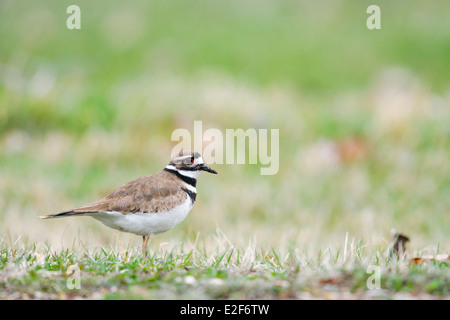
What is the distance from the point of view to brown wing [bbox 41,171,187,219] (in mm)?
5316

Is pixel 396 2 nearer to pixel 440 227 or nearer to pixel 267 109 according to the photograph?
pixel 267 109

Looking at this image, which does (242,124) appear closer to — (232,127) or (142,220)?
(232,127)

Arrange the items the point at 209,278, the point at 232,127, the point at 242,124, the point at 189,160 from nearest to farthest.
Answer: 1. the point at 209,278
2. the point at 189,160
3. the point at 232,127
4. the point at 242,124

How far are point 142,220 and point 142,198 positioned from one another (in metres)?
0.18

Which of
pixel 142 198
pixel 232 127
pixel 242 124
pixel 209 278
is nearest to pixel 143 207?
pixel 142 198

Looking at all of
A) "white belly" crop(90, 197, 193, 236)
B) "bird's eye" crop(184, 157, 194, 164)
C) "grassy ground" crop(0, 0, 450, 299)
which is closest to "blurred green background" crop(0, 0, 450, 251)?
"grassy ground" crop(0, 0, 450, 299)

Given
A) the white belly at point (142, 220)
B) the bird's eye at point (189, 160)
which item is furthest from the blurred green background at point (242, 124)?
the bird's eye at point (189, 160)

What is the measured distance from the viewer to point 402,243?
19.2 ft

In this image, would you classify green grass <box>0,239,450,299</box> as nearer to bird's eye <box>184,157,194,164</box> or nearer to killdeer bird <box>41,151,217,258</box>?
killdeer bird <box>41,151,217,258</box>

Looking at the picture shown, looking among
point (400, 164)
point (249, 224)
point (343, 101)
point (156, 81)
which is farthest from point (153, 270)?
point (343, 101)

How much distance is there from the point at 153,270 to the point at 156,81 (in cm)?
955

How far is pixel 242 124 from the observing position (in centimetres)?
1213

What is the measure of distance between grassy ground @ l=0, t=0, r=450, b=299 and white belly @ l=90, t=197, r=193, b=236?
0.22 metres

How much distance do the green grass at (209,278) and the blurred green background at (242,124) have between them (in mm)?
1152
